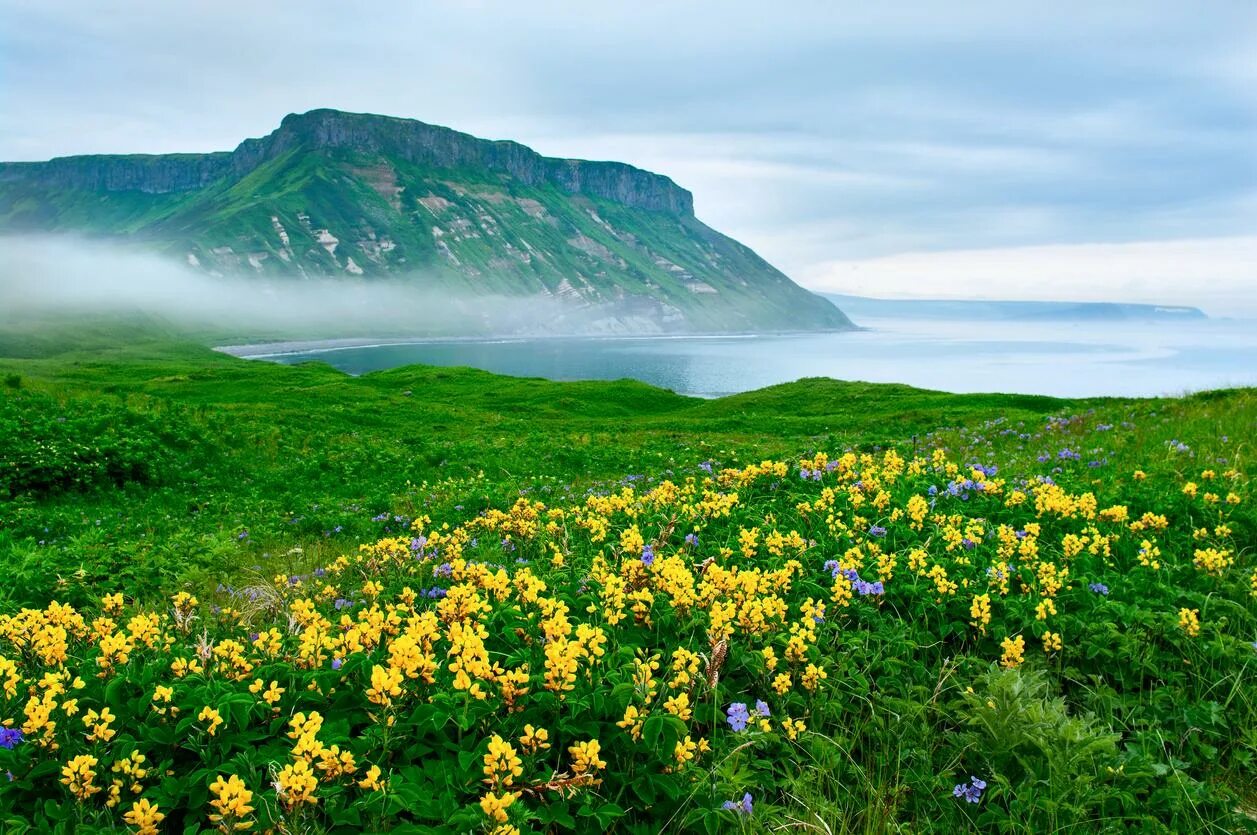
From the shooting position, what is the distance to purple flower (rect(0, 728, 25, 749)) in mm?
3379

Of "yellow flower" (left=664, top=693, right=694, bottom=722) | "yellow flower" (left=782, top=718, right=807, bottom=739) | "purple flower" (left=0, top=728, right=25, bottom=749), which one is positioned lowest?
"yellow flower" (left=782, top=718, right=807, bottom=739)

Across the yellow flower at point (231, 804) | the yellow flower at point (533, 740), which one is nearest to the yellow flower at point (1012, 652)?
the yellow flower at point (533, 740)

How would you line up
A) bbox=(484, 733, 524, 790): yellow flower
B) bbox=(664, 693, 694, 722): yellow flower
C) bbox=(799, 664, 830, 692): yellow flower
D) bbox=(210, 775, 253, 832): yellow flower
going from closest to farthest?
bbox=(210, 775, 253, 832): yellow flower, bbox=(484, 733, 524, 790): yellow flower, bbox=(664, 693, 694, 722): yellow flower, bbox=(799, 664, 830, 692): yellow flower

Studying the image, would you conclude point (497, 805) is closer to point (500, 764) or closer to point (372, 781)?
point (500, 764)

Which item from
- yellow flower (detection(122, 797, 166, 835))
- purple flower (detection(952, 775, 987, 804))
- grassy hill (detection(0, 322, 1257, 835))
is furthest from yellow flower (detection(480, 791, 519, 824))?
purple flower (detection(952, 775, 987, 804))

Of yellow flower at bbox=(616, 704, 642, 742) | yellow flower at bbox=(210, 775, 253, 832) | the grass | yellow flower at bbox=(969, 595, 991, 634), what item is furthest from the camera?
the grass

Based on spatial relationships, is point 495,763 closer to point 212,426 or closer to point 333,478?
point 333,478

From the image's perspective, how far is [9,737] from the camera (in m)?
3.40

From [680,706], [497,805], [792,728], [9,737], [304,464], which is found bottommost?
[304,464]

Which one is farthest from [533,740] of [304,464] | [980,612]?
[304,464]

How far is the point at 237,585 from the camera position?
948 centimetres

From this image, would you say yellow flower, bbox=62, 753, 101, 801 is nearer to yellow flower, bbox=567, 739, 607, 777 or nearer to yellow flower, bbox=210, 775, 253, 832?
yellow flower, bbox=210, 775, 253, 832

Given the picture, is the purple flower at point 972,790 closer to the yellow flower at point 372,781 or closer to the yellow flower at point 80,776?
the yellow flower at point 372,781

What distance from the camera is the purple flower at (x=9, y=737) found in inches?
133
